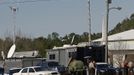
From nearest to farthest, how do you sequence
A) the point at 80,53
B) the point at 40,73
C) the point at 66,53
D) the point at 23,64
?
the point at 40,73 < the point at 80,53 < the point at 66,53 < the point at 23,64

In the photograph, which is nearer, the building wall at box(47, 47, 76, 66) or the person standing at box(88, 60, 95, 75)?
the person standing at box(88, 60, 95, 75)

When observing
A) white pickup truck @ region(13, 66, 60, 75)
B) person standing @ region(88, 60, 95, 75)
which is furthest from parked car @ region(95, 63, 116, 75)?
person standing @ region(88, 60, 95, 75)

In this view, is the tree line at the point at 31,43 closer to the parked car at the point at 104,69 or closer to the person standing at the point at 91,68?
the parked car at the point at 104,69

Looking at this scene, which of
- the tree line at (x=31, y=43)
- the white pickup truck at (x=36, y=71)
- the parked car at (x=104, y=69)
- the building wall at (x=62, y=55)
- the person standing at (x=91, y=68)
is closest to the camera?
the person standing at (x=91, y=68)

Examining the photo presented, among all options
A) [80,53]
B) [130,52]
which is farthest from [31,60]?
[130,52]

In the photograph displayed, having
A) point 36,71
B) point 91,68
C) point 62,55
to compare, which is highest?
point 62,55

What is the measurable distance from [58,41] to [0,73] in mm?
61912

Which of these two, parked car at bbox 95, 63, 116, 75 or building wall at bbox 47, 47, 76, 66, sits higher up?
building wall at bbox 47, 47, 76, 66

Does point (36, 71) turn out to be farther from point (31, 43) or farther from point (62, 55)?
point (31, 43)

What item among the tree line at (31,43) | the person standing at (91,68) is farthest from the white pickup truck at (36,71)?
the tree line at (31,43)

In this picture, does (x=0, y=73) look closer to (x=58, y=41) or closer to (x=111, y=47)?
(x=111, y=47)

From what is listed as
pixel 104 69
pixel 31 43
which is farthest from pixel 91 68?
pixel 31 43

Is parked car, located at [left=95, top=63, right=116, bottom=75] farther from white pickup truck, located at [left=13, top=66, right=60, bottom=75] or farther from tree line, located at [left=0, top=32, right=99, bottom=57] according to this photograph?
tree line, located at [left=0, top=32, right=99, bottom=57]

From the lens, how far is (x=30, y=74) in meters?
37.5
